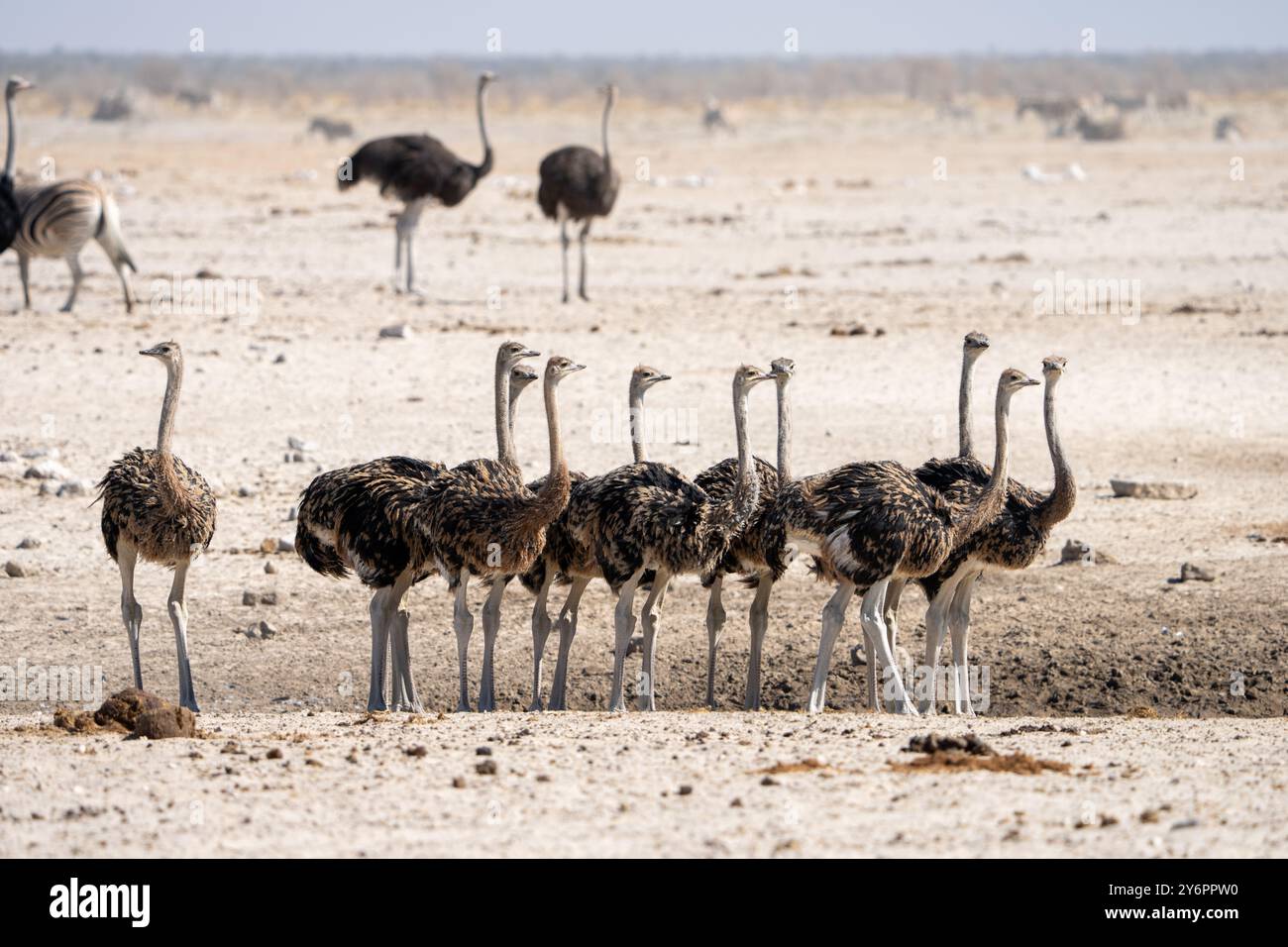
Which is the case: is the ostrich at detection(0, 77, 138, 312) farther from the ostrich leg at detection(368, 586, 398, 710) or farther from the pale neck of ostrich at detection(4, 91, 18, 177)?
the ostrich leg at detection(368, 586, 398, 710)

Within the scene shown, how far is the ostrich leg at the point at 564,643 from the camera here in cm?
873

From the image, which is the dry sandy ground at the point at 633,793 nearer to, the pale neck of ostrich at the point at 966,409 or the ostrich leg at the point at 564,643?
the ostrich leg at the point at 564,643

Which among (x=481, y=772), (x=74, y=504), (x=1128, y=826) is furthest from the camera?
(x=74, y=504)

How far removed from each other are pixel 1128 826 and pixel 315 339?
36.2 ft

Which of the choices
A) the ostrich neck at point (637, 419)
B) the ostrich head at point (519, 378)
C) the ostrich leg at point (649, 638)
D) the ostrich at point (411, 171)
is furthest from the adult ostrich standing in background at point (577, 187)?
the ostrich leg at point (649, 638)

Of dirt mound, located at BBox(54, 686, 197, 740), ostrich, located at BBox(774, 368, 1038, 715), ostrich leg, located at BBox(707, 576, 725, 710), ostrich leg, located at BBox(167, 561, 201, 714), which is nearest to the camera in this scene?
dirt mound, located at BBox(54, 686, 197, 740)

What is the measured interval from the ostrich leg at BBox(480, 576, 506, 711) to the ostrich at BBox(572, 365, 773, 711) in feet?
1.46

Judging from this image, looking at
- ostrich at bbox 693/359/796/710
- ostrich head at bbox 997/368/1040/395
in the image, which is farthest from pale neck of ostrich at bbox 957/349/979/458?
ostrich at bbox 693/359/796/710

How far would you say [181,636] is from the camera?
8.52 m

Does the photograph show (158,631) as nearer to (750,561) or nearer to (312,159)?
(750,561)

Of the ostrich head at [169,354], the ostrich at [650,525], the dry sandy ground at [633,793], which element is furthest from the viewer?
the ostrich head at [169,354]

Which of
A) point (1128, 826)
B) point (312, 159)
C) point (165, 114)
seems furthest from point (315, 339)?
point (165, 114)

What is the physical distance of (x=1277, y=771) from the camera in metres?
6.47

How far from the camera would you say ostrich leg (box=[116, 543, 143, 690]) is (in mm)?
8539
